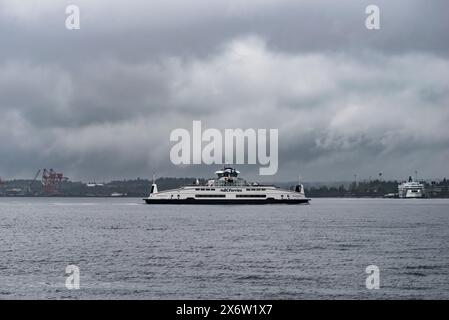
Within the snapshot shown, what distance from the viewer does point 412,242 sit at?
247 feet

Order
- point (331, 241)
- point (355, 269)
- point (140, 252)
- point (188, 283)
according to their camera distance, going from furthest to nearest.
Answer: point (331, 241), point (140, 252), point (355, 269), point (188, 283)

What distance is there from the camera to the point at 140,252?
66125mm

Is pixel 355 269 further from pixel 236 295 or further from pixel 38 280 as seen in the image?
pixel 38 280

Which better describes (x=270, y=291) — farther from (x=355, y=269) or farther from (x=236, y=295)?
(x=355, y=269)

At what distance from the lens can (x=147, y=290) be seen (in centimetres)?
4453

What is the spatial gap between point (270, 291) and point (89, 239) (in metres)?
42.9

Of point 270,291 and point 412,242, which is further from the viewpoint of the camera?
point 412,242

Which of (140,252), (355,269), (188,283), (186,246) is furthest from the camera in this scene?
(186,246)
